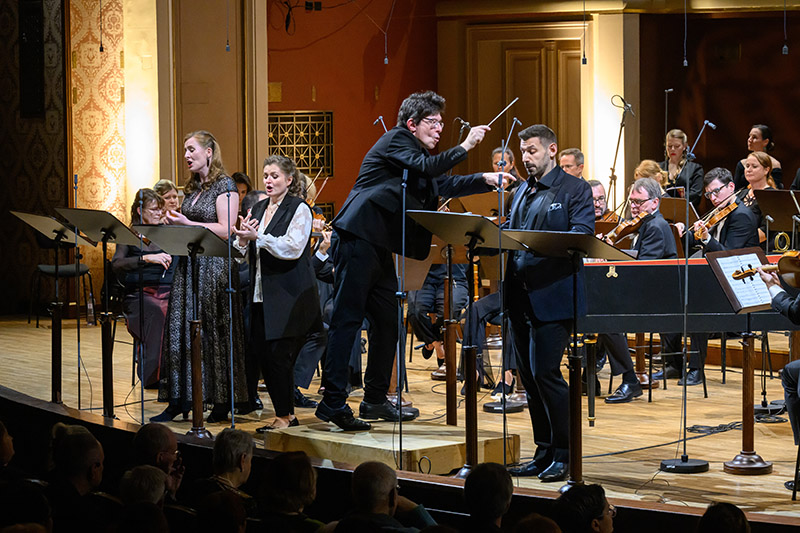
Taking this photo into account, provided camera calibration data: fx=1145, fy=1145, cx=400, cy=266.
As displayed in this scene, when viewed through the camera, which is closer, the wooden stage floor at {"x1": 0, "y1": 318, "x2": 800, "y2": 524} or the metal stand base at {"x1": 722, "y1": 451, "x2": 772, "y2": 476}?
the wooden stage floor at {"x1": 0, "y1": 318, "x2": 800, "y2": 524}

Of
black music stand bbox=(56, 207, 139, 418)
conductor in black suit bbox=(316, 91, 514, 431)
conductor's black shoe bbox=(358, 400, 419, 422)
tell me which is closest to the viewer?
conductor in black suit bbox=(316, 91, 514, 431)

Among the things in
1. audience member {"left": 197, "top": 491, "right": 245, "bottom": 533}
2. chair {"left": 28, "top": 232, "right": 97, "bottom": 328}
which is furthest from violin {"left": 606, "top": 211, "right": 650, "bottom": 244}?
audience member {"left": 197, "top": 491, "right": 245, "bottom": 533}

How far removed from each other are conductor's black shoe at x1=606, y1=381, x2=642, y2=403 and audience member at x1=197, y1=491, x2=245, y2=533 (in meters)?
3.72

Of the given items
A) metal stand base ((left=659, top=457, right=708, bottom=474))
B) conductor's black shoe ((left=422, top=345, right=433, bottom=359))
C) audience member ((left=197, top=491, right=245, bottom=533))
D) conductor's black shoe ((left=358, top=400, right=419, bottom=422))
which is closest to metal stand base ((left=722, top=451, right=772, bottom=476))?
metal stand base ((left=659, top=457, right=708, bottom=474))

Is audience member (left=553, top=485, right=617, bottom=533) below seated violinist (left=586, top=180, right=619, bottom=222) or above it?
below

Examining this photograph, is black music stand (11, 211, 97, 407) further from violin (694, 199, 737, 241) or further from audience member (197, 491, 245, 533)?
violin (694, 199, 737, 241)

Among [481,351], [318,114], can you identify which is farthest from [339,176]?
[481,351]

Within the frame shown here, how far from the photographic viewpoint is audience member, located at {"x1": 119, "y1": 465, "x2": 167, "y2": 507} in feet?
10.2

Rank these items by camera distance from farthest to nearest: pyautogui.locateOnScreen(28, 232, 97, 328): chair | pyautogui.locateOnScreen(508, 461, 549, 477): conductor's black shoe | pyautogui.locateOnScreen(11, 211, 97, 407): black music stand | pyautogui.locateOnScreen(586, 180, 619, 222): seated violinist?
pyautogui.locateOnScreen(28, 232, 97, 328): chair < pyautogui.locateOnScreen(586, 180, 619, 222): seated violinist < pyautogui.locateOnScreen(11, 211, 97, 407): black music stand < pyautogui.locateOnScreen(508, 461, 549, 477): conductor's black shoe

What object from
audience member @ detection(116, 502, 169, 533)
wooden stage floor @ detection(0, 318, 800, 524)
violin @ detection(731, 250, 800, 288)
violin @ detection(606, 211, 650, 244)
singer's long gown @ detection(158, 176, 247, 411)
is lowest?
wooden stage floor @ detection(0, 318, 800, 524)

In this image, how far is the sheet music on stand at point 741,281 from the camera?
4496 millimetres

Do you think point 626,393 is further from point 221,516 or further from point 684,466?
point 221,516

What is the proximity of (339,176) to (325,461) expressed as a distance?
700 cm

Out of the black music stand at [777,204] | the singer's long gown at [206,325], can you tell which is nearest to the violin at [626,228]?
the black music stand at [777,204]
